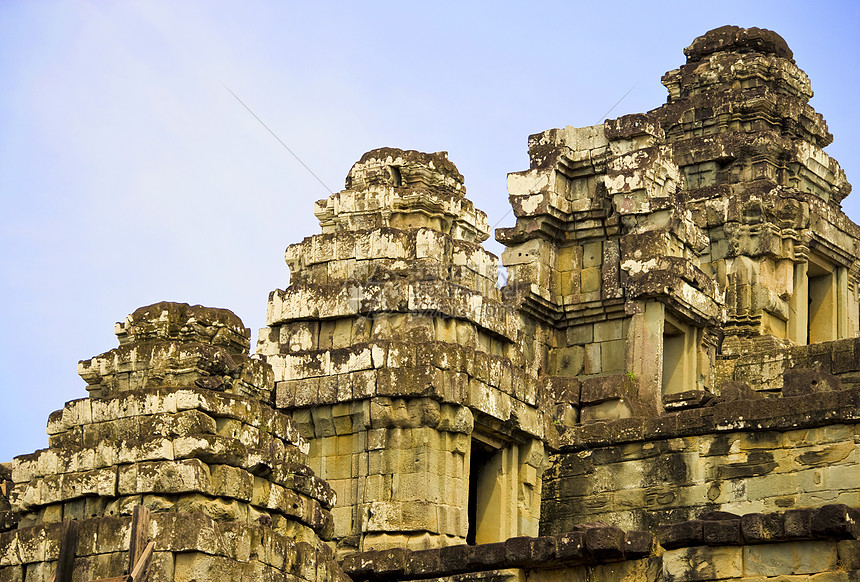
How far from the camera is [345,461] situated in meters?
29.4

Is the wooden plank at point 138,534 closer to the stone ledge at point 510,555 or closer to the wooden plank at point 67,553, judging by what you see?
the wooden plank at point 67,553

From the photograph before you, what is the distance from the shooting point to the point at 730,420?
3003 centimetres

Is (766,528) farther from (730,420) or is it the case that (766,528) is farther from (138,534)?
(138,534)

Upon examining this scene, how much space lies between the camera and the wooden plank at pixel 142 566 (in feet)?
72.2

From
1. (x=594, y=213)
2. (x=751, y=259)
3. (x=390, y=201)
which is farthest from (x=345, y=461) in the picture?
(x=751, y=259)

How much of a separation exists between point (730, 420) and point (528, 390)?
2.91 meters

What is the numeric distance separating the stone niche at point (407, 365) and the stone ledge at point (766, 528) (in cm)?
431

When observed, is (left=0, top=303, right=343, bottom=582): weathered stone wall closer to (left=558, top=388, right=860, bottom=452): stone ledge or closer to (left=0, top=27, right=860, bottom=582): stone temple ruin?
(left=0, top=27, right=860, bottom=582): stone temple ruin

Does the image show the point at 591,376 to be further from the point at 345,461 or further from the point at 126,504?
the point at 126,504

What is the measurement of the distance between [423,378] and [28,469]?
21.6ft

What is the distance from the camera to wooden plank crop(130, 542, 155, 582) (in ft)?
72.2

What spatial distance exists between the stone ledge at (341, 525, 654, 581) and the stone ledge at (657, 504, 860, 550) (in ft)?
2.67

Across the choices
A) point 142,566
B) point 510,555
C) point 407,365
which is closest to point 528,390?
point 407,365

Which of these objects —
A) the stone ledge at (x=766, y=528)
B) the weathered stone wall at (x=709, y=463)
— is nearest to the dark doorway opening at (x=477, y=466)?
the weathered stone wall at (x=709, y=463)
